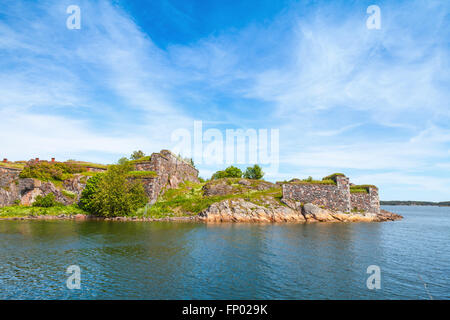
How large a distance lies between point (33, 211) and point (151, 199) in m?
25.3

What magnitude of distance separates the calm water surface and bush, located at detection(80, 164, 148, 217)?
18.3m

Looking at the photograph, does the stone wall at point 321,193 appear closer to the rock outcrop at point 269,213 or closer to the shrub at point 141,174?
the rock outcrop at point 269,213

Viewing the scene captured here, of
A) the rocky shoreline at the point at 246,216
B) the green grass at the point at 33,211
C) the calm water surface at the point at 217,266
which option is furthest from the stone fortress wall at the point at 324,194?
the green grass at the point at 33,211

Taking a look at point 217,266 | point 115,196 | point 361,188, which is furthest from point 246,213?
point 217,266

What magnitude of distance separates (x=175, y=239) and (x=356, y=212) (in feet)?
154

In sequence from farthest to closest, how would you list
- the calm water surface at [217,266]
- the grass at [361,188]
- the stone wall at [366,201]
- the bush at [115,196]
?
the grass at [361,188], the stone wall at [366,201], the bush at [115,196], the calm water surface at [217,266]

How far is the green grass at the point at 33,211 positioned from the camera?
50875mm

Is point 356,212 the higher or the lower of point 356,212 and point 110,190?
the lower

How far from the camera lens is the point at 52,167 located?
207 ft

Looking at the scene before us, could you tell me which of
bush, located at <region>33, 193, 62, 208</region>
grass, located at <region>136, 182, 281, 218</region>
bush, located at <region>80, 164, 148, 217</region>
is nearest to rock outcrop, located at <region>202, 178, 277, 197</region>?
grass, located at <region>136, 182, 281, 218</region>

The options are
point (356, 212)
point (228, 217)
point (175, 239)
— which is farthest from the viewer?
point (356, 212)
